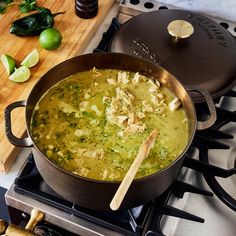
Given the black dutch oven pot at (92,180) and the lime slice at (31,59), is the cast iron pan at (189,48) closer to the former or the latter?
the black dutch oven pot at (92,180)

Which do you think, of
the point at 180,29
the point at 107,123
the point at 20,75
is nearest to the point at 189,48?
the point at 180,29

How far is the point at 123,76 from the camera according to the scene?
4.24 ft

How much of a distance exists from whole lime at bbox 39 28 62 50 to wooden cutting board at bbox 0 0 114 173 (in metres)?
0.03

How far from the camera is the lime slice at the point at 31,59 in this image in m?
1.48

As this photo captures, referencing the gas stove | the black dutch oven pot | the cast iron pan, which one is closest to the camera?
the black dutch oven pot

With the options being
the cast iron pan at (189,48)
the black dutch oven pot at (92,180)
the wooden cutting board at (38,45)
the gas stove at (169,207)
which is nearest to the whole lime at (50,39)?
the wooden cutting board at (38,45)

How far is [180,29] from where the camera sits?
141cm

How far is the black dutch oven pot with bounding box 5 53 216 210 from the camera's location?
3.17 feet

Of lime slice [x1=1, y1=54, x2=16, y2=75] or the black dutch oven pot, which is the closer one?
the black dutch oven pot

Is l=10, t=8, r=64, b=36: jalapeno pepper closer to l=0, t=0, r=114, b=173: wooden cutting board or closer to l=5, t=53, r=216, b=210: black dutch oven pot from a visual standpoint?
l=0, t=0, r=114, b=173: wooden cutting board

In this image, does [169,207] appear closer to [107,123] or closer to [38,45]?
[107,123]

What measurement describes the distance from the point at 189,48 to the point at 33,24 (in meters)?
0.51

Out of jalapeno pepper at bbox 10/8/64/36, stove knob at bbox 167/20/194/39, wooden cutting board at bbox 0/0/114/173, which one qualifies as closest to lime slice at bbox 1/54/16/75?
wooden cutting board at bbox 0/0/114/173

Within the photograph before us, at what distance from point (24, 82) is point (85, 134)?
37 centimetres
